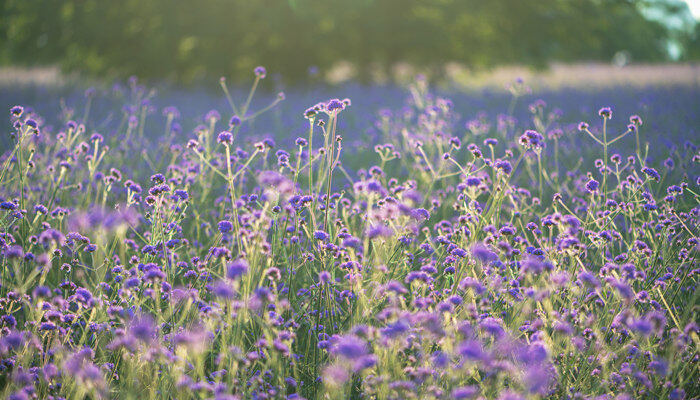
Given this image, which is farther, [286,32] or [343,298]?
[286,32]

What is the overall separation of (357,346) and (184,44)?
11.9 meters

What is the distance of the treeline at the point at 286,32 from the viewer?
11.8 metres

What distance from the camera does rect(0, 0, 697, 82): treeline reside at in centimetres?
1175

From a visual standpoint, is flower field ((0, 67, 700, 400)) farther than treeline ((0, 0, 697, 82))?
No

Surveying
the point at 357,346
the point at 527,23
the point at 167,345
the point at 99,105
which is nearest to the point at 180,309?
the point at 167,345

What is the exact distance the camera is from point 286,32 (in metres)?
11.9

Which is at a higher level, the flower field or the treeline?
the treeline

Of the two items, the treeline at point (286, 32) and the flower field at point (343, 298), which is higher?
the treeline at point (286, 32)

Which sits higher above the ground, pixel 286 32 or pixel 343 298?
pixel 286 32

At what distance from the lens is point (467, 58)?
43.8 feet

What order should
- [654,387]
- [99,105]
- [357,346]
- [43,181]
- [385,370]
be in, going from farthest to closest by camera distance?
[99,105] < [43,181] < [654,387] < [385,370] < [357,346]

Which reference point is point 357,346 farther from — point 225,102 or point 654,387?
point 225,102

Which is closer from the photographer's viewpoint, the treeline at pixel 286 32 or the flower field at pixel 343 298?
the flower field at pixel 343 298

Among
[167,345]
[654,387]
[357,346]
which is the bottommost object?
[654,387]
